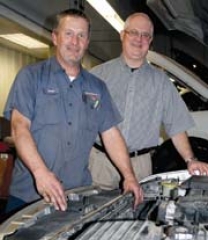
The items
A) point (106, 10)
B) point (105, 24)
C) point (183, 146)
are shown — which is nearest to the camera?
point (183, 146)

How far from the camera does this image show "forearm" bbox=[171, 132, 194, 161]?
9.93 feet

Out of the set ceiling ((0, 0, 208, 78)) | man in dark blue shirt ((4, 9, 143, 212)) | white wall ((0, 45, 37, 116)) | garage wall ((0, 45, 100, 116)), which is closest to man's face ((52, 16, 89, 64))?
man in dark blue shirt ((4, 9, 143, 212))

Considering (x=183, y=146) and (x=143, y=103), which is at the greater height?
(x=143, y=103)

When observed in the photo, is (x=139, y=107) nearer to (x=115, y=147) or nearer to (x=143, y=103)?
(x=143, y=103)

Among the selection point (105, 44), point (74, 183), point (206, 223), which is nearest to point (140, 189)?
point (74, 183)

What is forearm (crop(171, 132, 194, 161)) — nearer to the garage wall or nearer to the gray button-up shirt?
the gray button-up shirt

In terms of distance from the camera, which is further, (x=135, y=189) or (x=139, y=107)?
(x=139, y=107)

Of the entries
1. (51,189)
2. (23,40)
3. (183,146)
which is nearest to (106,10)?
(23,40)

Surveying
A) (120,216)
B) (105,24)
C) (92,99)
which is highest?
(105,24)

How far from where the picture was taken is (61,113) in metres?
2.26

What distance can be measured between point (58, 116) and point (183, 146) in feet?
3.75

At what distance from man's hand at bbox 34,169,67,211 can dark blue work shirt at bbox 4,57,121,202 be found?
38cm

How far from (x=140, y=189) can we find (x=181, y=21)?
1226mm

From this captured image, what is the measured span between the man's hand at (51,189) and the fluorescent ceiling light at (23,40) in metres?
6.44
